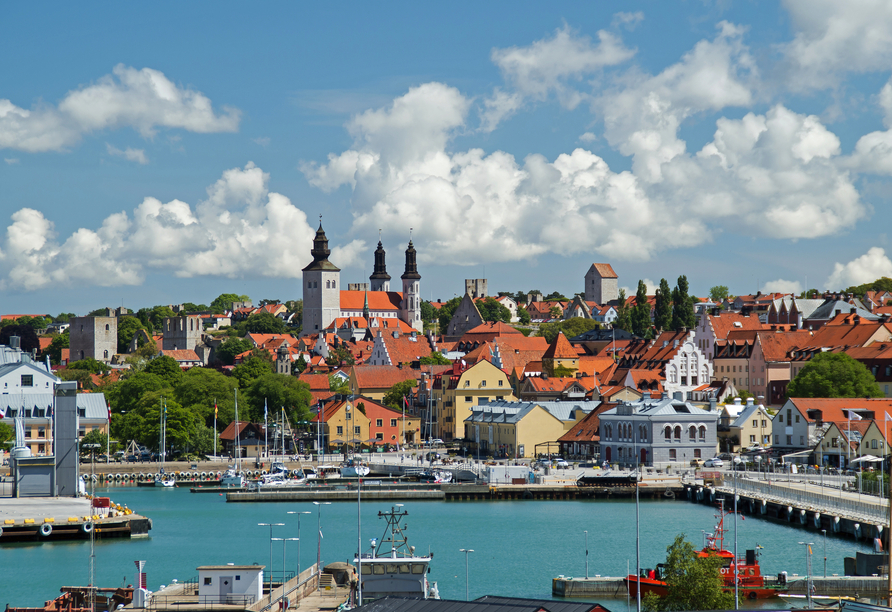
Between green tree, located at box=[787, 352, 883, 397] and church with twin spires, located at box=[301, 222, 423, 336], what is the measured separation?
349ft

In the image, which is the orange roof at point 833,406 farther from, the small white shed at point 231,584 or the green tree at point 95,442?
the small white shed at point 231,584

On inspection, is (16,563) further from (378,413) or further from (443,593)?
(378,413)

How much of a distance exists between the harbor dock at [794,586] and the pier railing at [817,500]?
1138 cm

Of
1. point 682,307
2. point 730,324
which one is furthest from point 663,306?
point 730,324

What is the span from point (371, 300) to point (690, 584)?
542ft

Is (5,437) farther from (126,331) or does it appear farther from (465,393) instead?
(126,331)

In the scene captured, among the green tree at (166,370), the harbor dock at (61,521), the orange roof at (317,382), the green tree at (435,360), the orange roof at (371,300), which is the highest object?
the orange roof at (371,300)

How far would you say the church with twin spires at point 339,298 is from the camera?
188875 millimetres

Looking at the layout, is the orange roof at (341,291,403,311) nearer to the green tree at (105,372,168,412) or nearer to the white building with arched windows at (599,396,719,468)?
the green tree at (105,372,168,412)

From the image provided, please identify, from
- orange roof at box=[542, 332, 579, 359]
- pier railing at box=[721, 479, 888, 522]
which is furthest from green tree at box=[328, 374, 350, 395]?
pier railing at box=[721, 479, 888, 522]

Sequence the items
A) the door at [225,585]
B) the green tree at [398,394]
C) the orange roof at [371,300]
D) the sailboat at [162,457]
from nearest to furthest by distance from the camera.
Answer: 1. the door at [225,585]
2. the sailboat at [162,457]
3. the green tree at [398,394]
4. the orange roof at [371,300]

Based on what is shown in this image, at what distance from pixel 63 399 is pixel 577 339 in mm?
88990

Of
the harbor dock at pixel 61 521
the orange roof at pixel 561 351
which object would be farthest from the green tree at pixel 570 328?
the harbor dock at pixel 61 521

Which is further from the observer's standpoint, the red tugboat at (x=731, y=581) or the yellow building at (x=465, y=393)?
the yellow building at (x=465, y=393)
